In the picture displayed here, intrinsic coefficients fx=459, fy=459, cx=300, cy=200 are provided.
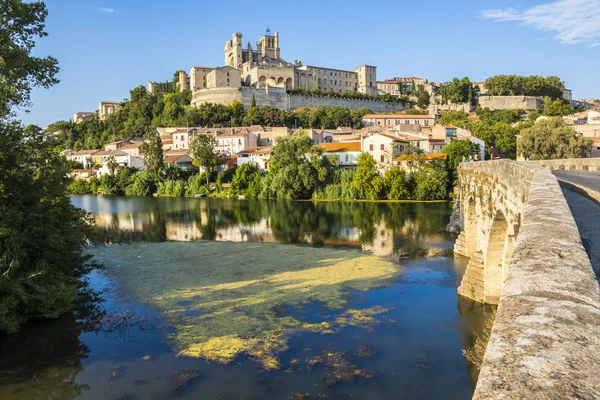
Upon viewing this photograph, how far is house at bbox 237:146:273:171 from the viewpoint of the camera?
6106 centimetres

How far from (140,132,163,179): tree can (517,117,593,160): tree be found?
151ft

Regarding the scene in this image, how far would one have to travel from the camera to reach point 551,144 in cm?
3875

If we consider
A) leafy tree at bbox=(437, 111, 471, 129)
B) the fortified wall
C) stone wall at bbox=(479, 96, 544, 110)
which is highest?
the fortified wall

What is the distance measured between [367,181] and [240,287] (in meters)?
34.3

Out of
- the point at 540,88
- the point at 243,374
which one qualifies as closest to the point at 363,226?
the point at 243,374

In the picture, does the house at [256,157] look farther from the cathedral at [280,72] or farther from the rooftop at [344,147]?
the cathedral at [280,72]

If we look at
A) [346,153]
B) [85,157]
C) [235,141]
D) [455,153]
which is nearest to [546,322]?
[455,153]

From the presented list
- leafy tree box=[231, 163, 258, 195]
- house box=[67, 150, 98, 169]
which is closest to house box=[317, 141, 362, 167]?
leafy tree box=[231, 163, 258, 195]

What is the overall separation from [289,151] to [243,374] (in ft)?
139

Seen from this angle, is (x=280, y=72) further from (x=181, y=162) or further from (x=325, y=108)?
(x=181, y=162)

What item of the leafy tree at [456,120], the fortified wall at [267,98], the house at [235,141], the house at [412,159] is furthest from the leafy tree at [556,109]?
the house at [235,141]

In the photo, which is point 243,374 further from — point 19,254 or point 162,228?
point 162,228

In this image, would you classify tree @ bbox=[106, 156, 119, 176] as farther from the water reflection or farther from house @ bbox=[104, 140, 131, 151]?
the water reflection

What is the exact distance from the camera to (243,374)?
10031 millimetres
